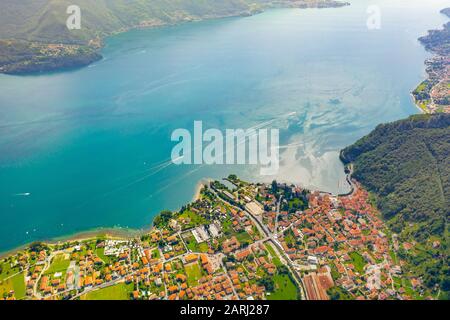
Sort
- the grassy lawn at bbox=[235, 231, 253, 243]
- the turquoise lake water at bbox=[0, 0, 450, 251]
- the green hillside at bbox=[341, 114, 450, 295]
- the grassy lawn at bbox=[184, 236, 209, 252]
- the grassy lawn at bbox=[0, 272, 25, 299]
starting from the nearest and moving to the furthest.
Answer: the grassy lawn at bbox=[0, 272, 25, 299], the green hillside at bbox=[341, 114, 450, 295], the grassy lawn at bbox=[184, 236, 209, 252], the grassy lawn at bbox=[235, 231, 253, 243], the turquoise lake water at bbox=[0, 0, 450, 251]

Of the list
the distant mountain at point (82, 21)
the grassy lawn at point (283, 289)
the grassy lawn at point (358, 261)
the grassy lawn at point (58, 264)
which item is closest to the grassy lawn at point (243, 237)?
the grassy lawn at point (283, 289)

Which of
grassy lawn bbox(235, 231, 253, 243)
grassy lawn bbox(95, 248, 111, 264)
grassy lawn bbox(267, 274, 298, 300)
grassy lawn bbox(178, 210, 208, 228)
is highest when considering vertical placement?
grassy lawn bbox(178, 210, 208, 228)

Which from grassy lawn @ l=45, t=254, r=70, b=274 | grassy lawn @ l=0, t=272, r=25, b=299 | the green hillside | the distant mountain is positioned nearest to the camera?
grassy lawn @ l=0, t=272, r=25, b=299

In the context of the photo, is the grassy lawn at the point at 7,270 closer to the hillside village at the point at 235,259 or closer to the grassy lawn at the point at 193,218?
the hillside village at the point at 235,259

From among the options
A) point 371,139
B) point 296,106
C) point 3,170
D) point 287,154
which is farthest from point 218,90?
point 3,170

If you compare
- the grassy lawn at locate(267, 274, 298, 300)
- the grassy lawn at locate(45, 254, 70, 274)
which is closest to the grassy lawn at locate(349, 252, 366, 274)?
the grassy lawn at locate(267, 274, 298, 300)

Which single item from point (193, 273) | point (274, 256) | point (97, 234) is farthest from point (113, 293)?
point (274, 256)

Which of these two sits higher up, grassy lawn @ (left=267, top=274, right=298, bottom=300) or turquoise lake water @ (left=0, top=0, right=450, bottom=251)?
turquoise lake water @ (left=0, top=0, right=450, bottom=251)

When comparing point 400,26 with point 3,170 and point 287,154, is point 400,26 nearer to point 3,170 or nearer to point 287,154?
point 287,154

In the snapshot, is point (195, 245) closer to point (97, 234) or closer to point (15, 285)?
point (97, 234)

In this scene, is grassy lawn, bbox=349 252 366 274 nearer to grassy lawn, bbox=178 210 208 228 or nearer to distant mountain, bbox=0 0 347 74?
grassy lawn, bbox=178 210 208 228
